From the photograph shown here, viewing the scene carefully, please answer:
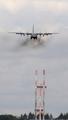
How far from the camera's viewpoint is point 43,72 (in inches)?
7840

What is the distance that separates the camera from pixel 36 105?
194000 mm

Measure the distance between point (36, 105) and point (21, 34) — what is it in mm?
40690

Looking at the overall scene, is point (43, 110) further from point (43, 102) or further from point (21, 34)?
point (21, 34)

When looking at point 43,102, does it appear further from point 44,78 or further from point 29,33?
point 29,33

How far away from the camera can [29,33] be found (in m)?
162

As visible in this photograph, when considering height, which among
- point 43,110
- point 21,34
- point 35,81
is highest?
point 21,34

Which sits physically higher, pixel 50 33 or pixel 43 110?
pixel 50 33

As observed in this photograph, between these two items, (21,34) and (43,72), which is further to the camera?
(43,72)

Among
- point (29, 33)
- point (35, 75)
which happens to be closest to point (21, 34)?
point (29, 33)

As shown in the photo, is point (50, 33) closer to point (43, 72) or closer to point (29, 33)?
point (29, 33)

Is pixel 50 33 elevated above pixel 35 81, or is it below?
above

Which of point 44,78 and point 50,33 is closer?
point 50,33

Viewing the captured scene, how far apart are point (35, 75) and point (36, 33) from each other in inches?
1570

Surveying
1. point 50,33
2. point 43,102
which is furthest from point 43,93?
point 50,33
